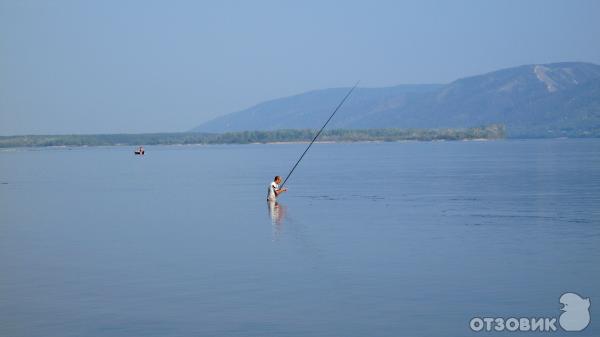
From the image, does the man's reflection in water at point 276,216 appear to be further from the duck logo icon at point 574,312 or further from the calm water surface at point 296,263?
the duck logo icon at point 574,312

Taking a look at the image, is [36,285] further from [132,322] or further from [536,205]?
[536,205]

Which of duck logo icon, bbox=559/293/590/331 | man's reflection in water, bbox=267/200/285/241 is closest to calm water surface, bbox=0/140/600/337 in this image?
man's reflection in water, bbox=267/200/285/241

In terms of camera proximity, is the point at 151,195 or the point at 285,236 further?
the point at 151,195

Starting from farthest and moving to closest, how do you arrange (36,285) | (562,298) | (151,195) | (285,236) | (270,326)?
(151,195)
(285,236)
(36,285)
(562,298)
(270,326)

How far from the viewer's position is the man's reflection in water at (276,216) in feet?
88.6

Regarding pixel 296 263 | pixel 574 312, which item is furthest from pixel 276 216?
pixel 574 312

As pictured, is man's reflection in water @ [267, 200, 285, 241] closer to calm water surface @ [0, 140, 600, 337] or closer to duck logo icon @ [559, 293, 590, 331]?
calm water surface @ [0, 140, 600, 337]

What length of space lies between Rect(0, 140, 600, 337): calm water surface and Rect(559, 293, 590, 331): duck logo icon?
19cm

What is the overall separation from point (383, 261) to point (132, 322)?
6749mm

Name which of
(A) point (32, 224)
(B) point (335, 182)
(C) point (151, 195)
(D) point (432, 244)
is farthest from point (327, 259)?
(B) point (335, 182)

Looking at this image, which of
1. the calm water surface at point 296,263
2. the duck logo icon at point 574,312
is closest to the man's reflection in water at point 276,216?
the calm water surface at point 296,263

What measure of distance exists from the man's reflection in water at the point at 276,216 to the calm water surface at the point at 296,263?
7 cm

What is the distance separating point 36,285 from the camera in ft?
61.8

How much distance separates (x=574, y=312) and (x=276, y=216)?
1682 centimetres
